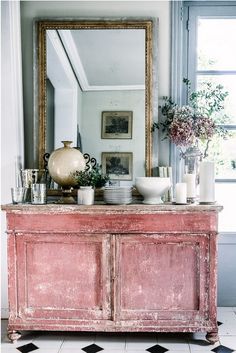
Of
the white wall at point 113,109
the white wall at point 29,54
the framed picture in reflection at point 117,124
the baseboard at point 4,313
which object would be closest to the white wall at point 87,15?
the white wall at point 29,54

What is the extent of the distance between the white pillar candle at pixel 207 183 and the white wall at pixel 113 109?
1.96 feet

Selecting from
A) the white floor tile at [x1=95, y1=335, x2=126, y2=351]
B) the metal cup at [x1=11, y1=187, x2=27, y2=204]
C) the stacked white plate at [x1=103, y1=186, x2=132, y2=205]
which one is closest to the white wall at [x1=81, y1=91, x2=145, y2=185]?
the stacked white plate at [x1=103, y1=186, x2=132, y2=205]

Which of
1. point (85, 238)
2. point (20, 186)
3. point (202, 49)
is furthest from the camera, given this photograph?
point (202, 49)

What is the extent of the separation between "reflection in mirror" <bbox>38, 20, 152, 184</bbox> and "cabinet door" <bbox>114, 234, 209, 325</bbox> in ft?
2.43

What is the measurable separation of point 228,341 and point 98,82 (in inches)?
91.1

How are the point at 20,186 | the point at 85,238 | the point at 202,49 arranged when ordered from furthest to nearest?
the point at 202,49 → the point at 20,186 → the point at 85,238

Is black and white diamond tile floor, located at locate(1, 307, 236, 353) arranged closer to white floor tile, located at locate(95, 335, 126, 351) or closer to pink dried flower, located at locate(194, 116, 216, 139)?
white floor tile, located at locate(95, 335, 126, 351)

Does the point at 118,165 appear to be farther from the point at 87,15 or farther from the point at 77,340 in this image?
the point at 77,340

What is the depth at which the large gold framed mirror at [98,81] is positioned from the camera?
3.75 m

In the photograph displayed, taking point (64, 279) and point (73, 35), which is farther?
point (73, 35)

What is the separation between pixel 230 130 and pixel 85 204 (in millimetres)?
1567

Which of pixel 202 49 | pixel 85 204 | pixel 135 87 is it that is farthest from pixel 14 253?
pixel 202 49

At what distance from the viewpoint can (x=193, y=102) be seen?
12.7 feet

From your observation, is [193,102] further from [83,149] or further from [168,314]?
[168,314]
